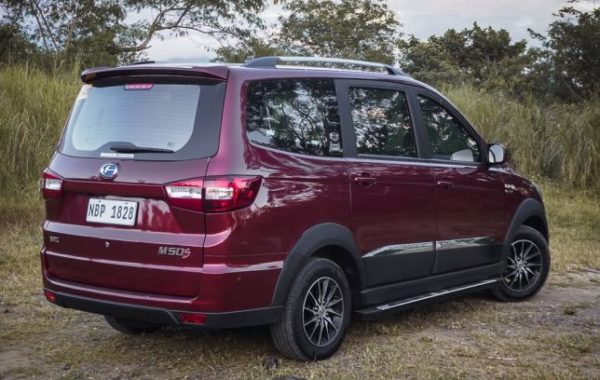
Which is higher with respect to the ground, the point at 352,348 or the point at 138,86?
the point at 138,86

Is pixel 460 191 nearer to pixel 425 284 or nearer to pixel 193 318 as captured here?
pixel 425 284

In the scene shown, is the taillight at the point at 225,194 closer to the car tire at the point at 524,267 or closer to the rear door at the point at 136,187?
the rear door at the point at 136,187

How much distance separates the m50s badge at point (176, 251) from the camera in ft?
13.3

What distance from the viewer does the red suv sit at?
408 centimetres

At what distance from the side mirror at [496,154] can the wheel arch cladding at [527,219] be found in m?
0.52

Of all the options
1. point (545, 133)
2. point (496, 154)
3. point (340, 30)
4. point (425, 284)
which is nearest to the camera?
point (425, 284)

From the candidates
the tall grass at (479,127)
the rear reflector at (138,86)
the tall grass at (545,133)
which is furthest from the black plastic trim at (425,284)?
→ the tall grass at (545,133)

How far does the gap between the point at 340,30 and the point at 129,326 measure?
2713cm

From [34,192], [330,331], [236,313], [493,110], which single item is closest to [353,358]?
[330,331]

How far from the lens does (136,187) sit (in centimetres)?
420

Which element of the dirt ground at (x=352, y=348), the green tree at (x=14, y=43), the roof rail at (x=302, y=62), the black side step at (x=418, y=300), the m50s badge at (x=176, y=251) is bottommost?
the dirt ground at (x=352, y=348)

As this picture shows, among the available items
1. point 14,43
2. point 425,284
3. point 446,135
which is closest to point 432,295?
point 425,284

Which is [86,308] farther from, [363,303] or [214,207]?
[363,303]

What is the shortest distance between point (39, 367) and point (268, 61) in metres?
2.28
